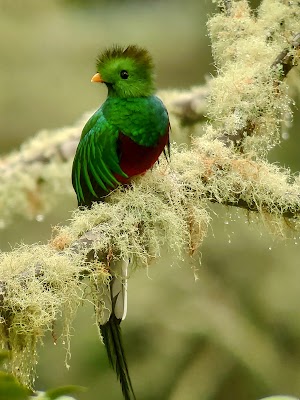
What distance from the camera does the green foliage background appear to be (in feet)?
15.5

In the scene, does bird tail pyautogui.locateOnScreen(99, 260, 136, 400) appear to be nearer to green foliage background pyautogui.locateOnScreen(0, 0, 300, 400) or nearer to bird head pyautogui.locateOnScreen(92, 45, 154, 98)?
bird head pyautogui.locateOnScreen(92, 45, 154, 98)

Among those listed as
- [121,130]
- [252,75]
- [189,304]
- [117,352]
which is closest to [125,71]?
[121,130]

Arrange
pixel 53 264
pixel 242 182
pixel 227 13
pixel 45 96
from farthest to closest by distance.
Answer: pixel 45 96 → pixel 227 13 → pixel 242 182 → pixel 53 264

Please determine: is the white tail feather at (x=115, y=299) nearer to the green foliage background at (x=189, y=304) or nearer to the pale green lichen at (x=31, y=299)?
the pale green lichen at (x=31, y=299)

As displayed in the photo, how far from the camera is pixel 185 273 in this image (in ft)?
16.3

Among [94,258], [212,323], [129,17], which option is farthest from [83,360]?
[94,258]

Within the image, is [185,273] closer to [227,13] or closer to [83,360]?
[83,360]

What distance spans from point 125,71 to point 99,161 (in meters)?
0.27

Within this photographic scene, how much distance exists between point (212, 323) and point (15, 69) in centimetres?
251

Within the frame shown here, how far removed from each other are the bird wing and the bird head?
0.09 meters

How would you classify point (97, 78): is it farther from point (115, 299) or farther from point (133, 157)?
point (115, 299)

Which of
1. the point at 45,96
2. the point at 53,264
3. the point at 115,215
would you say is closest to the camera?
the point at 53,264

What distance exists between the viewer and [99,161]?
207 centimetres

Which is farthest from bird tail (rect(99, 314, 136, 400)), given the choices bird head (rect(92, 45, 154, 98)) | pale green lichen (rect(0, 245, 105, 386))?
bird head (rect(92, 45, 154, 98))
